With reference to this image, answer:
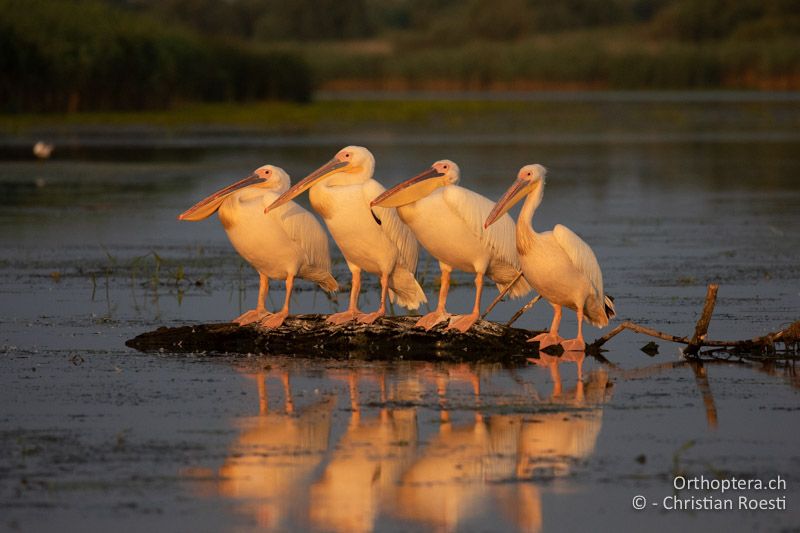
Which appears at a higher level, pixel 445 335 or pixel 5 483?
pixel 445 335

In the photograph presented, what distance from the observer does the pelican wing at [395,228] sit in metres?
8.45

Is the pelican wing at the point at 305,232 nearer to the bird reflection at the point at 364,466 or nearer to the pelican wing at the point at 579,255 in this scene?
the pelican wing at the point at 579,255

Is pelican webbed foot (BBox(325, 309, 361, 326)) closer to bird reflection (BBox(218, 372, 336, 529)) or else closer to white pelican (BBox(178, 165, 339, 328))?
white pelican (BBox(178, 165, 339, 328))

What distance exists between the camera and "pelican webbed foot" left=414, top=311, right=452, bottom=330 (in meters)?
8.22

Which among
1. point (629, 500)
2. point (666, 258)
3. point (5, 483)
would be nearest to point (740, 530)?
point (629, 500)

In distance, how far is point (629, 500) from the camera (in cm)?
554

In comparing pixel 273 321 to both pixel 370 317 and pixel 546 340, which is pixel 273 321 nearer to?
pixel 370 317

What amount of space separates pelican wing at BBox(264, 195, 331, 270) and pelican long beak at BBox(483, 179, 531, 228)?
3.16ft

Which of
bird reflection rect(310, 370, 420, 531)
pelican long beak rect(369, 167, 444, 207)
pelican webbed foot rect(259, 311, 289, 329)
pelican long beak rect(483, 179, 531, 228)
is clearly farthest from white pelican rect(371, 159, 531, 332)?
bird reflection rect(310, 370, 420, 531)

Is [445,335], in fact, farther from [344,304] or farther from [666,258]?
[666,258]

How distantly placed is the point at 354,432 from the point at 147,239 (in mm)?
7810

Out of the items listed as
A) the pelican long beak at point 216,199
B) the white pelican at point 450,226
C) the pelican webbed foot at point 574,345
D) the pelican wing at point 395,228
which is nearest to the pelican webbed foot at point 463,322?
the white pelican at point 450,226

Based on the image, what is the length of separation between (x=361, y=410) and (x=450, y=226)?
1.72 m

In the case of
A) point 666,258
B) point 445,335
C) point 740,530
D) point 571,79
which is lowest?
point 740,530
